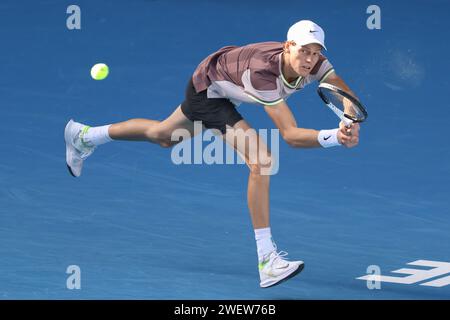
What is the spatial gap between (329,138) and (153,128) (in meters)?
2.13

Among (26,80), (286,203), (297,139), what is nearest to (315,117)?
(286,203)

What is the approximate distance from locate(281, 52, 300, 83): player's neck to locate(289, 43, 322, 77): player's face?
0.22 feet

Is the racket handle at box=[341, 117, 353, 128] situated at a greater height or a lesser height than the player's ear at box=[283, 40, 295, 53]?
lesser

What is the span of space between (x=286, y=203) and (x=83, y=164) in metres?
1.92

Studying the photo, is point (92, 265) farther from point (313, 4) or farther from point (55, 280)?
point (313, 4)

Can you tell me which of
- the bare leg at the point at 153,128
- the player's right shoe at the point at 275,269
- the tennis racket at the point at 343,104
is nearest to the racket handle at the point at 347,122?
the tennis racket at the point at 343,104

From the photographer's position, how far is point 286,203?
12.3 meters

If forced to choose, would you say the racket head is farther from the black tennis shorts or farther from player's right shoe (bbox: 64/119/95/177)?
player's right shoe (bbox: 64/119/95/177)

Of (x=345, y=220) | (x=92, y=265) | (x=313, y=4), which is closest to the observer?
(x=92, y=265)

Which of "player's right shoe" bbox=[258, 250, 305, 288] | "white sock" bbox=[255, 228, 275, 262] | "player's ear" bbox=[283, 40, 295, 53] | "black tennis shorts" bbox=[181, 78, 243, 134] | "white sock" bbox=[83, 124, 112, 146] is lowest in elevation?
"player's right shoe" bbox=[258, 250, 305, 288]

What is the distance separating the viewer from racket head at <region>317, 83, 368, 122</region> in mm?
9578

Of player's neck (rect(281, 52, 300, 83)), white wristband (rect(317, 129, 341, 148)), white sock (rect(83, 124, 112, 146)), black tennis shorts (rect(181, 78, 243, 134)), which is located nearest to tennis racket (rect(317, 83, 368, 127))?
white wristband (rect(317, 129, 341, 148))

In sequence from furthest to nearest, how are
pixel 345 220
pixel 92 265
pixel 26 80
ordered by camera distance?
pixel 26 80, pixel 345 220, pixel 92 265

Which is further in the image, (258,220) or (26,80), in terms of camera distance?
(26,80)
